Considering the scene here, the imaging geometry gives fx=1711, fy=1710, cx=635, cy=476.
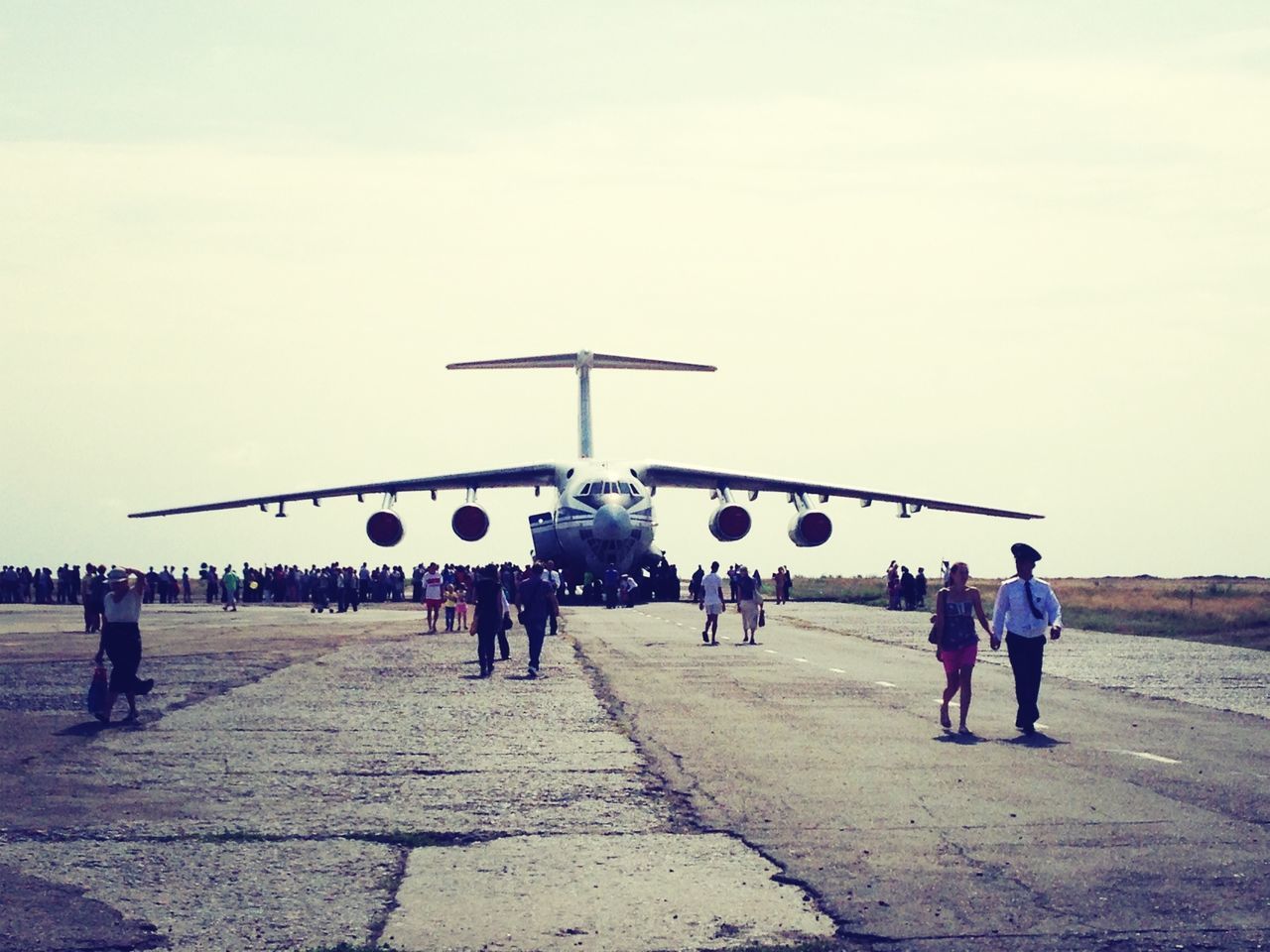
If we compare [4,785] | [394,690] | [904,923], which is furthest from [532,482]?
[904,923]

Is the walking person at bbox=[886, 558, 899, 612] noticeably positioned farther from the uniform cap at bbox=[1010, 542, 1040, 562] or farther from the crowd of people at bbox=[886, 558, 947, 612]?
the uniform cap at bbox=[1010, 542, 1040, 562]

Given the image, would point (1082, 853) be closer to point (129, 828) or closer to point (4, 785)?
point (129, 828)

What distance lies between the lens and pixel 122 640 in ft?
49.5

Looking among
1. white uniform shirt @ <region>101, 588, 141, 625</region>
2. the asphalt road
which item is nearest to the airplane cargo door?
the asphalt road

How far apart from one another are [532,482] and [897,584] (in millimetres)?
10610

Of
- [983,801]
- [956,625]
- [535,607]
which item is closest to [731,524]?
[535,607]

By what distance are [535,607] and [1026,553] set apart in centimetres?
843

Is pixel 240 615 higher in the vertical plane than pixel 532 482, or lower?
lower

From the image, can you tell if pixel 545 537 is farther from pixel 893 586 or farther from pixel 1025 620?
pixel 1025 620

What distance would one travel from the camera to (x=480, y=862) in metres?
8.08

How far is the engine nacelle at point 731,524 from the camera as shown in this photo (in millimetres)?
45844

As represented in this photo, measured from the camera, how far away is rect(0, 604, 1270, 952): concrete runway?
6.75m

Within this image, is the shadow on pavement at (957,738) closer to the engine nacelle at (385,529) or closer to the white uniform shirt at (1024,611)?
the white uniform shirt at (1024,611)

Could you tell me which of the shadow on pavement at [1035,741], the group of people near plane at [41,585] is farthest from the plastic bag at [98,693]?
the group of people near plane at [41,585]
